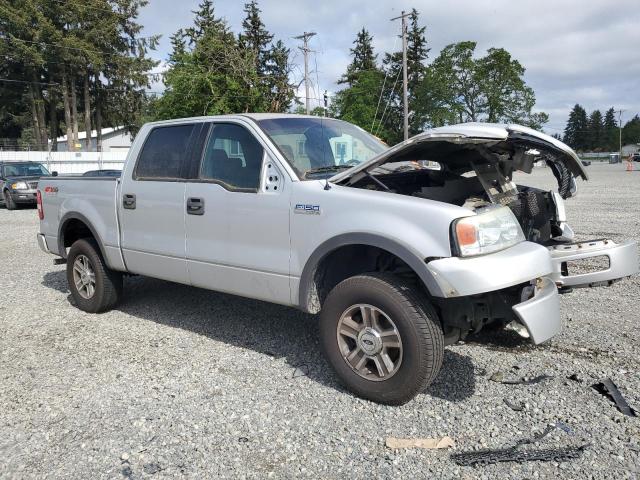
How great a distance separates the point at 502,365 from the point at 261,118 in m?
2.75

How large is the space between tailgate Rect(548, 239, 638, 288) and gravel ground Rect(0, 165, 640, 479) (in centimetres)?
66

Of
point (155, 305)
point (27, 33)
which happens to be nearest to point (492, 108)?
point (27, 33)

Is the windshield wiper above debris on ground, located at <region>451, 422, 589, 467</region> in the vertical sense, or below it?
above

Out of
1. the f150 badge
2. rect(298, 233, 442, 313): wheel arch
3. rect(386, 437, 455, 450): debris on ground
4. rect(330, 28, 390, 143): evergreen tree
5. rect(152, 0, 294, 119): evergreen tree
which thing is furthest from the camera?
rect(330, 28, 390, 143): evergreen tree

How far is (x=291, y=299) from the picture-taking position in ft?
13.2

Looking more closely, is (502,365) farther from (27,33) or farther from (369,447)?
(27,33)

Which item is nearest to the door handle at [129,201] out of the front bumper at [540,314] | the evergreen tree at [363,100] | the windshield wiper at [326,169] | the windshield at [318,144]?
the windshield at [318,144]

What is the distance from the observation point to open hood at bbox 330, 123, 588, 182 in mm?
3461

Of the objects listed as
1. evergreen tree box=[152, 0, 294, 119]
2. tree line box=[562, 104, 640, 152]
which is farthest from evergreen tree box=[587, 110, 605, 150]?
evergreen tree box=[152, 0, 294, 119]

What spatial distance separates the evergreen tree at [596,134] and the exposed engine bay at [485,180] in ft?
478

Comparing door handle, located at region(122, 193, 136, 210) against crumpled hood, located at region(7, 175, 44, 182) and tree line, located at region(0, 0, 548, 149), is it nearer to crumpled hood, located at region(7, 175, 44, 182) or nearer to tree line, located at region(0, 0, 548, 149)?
crumpled hood, located at region(7, 175, 44, 182)

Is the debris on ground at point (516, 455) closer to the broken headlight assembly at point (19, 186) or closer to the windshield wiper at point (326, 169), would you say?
the windshield wiper at point (326, 169)

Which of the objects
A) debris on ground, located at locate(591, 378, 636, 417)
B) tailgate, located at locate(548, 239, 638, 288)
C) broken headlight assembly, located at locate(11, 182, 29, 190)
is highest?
broken headlight assembly, located at locate(11, 182, 29, 190)

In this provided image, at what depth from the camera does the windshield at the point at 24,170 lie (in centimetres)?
1988
